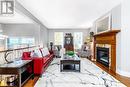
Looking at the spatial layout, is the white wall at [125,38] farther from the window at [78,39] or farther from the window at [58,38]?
the window at [58,38]

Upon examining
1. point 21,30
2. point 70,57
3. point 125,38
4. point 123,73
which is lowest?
point 123,73

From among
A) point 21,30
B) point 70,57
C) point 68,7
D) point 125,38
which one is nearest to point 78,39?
point 21,30

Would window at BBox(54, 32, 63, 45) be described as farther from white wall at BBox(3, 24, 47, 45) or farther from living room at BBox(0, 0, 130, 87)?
living room at BBox(0, 0, 130, 87)

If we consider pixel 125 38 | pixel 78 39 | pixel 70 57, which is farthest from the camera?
pixel 78 39

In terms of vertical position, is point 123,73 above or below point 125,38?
below

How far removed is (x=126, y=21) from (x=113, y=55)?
1524mm

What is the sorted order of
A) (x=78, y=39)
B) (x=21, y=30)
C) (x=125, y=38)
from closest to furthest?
(x=125, y=38) < (x=21, y=30) < (x=78, y=39)

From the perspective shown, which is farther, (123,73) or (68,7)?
(68,7)

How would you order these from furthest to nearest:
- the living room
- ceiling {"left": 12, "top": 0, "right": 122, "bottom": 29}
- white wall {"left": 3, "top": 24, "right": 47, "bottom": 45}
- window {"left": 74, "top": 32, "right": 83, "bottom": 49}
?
window {"left": 74, "top": 32, "right": 83, "bottom": 49} → white wall {"left": 3, "top": 24, "right": 47, "bottom": 45} → ceiling {"left": 12, "top": 0, "right": 122, "bottom": 29} → the living room

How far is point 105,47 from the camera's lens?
716cm

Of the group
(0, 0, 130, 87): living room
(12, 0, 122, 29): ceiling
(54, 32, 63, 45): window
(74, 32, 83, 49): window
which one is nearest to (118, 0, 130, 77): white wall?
(0, 0, 130, 87): living room

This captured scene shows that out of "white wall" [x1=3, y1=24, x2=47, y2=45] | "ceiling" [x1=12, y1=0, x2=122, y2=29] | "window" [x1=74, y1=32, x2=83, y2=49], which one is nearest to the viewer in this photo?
"ceiling" [x1=12, y1=0, x2=122, y2=29]

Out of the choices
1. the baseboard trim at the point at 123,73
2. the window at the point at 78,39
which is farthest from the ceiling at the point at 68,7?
the window at the point at 78,39

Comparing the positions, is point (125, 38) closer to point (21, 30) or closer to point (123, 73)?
point (123, 73)
